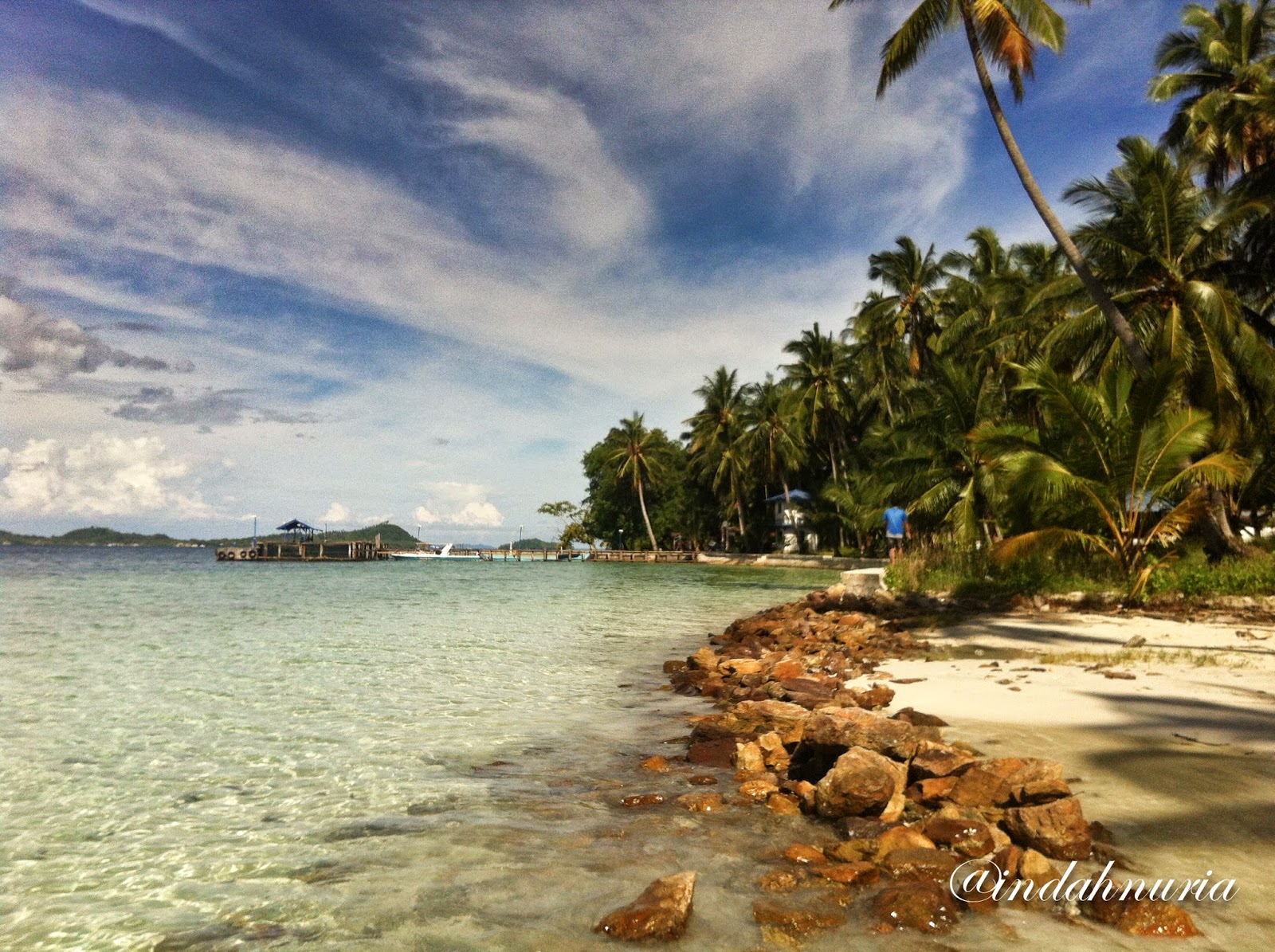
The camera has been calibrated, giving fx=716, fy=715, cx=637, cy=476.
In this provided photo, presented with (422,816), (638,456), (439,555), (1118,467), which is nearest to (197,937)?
(422,816)

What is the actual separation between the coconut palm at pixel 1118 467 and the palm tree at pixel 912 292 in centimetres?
2075

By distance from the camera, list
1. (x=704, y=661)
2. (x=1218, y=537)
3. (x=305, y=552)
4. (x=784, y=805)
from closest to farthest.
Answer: (x=784, y=805) → (x=704, y=661) → (x=1218, y=537) → (x=305, y=552)

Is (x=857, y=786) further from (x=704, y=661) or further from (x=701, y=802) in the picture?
(x=704, y=661)

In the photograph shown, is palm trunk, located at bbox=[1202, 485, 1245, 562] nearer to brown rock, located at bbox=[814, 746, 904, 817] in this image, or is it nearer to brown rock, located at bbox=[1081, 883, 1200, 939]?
brown rock, located at bbox=[814, 746, 904, 817]

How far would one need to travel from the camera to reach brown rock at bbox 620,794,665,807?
5.05 m

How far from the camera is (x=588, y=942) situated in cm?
328

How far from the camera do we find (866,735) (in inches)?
206

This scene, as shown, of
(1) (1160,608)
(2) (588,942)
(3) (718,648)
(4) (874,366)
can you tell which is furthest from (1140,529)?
(4) (874,366)

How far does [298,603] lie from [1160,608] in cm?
2258

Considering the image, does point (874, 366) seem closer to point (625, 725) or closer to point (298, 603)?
point (298, 603)

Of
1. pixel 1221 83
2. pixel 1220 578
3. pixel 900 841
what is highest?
pixel 1221 83

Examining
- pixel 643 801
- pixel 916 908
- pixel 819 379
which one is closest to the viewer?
pixel 916 908

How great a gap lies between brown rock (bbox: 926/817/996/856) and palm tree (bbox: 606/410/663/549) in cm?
5570

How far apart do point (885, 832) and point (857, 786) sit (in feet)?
1.14
